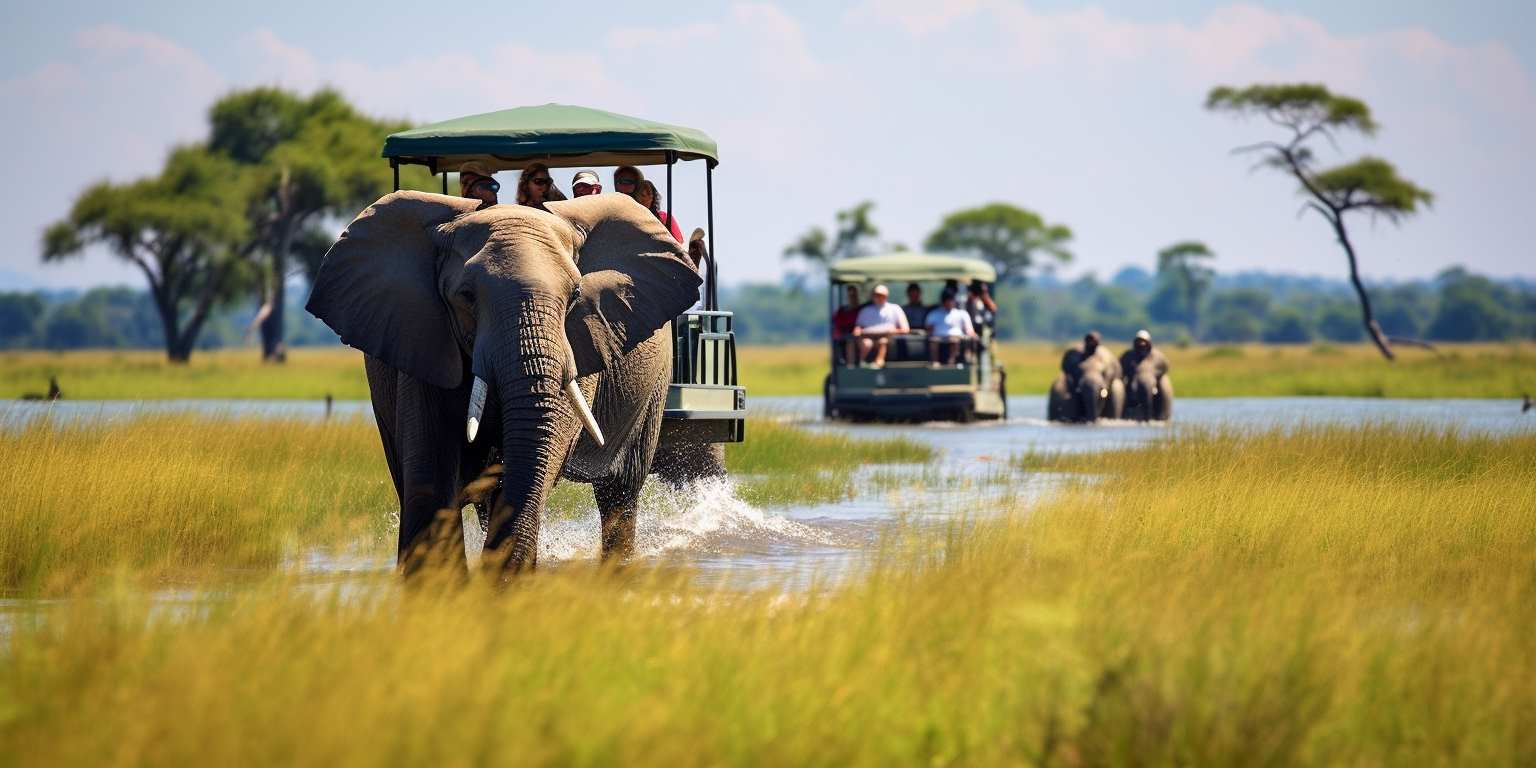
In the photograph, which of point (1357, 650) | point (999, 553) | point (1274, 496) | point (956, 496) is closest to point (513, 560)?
point (999, 553)

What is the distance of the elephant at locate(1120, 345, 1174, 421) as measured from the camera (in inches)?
1251

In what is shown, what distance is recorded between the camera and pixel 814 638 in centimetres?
763

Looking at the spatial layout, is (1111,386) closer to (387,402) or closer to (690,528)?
(690,528)

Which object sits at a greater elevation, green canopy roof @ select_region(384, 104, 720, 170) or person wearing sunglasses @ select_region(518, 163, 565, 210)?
green canopy roof @ select_region(384, 104, 720, 170)

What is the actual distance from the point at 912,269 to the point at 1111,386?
3.49 m

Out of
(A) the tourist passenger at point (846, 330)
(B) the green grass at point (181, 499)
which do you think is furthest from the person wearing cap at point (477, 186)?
(A) the tourist passenger at point (846, 330)

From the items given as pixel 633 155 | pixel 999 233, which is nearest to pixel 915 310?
pixel 633 155

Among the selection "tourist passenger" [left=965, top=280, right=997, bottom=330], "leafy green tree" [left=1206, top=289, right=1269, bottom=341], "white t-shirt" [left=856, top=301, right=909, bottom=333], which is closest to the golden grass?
"white t-shirt" [left=856, top=301, right=909, bottom=333]

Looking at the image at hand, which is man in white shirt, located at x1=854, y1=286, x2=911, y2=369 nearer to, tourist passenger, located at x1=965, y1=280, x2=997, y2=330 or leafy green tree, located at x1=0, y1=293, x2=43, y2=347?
tourist passenger, located at x1=965, y1=280, x2=997, y2=330

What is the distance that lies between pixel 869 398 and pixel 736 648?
75.1ft

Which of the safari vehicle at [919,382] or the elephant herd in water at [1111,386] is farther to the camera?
the elephant herd in water at [1111,386]

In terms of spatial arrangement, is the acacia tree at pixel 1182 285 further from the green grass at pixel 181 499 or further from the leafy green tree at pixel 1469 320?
the green grass at pixel 181 499

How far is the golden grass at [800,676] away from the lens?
5.90 meters

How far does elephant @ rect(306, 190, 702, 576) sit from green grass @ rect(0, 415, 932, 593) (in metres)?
1.40
